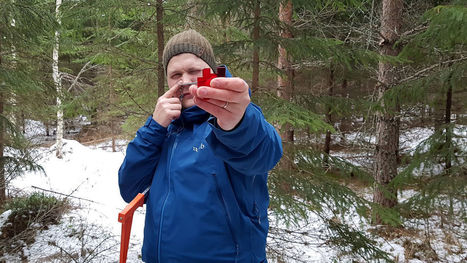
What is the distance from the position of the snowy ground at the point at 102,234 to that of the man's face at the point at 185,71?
296 cm

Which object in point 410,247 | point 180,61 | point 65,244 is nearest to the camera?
point 180,61

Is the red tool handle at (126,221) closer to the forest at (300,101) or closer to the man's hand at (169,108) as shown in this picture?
the man's hand at (169,108)

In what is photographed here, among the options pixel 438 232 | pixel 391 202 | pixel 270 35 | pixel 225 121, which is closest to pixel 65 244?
pixel 270 35

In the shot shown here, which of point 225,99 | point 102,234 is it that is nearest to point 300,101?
point 225,99

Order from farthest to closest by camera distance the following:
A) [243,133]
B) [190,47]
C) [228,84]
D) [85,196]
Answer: [85,196]
[190,47]
[243,133]
[228,84]

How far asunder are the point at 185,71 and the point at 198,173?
0.56 metres

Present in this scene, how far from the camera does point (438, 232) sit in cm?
740

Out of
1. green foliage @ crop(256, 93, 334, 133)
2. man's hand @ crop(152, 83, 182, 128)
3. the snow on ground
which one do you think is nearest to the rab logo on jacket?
man's hand @ crop(152, 83, 182, 128)

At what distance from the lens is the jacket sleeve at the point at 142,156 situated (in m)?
1.55

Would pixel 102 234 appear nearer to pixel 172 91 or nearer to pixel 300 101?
pixel 300 101

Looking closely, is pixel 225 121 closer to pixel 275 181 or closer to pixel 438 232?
pixel 275 181

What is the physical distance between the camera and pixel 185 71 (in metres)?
1.56

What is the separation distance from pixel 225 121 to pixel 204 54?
28.9 inches

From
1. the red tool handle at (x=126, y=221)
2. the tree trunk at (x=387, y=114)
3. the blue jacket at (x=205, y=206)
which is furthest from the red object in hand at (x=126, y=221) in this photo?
the tree trunk at (x=387, y=114)
